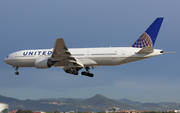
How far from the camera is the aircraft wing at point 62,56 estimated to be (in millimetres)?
32703

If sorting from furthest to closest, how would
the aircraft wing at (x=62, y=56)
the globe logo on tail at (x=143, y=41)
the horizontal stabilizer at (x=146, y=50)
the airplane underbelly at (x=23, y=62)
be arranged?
the airplane underbelly at (x=23, y=62) < the globe logo on tail at (x=143, y=41) < the horizontal stabilizer at (x=146, y=50) < the aircraft wing at (x=62, y=56)

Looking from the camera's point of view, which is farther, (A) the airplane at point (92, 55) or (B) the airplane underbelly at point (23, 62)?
(B) the airplane underbelly at point (23, 62)

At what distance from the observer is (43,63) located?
36750mm

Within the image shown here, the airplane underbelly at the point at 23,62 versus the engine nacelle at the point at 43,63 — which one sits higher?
the airplane underbelly at the point at 23,62

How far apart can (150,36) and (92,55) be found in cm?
956

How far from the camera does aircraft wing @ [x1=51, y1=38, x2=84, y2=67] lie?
3270 centimetres

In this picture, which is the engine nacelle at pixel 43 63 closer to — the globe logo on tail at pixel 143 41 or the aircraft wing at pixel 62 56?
the aircraft wing at pixel 62 56

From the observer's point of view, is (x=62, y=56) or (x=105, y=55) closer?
(x=62, y=56)

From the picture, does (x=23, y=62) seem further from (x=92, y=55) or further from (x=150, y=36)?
(x=150, y=36)

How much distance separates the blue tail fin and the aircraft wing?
9.66m

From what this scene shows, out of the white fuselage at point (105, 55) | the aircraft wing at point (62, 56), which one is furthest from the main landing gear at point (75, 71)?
the white fuselage at point (105, 55)

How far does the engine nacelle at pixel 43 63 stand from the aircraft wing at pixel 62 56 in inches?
30.8

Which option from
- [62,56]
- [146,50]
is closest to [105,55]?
[146,50]

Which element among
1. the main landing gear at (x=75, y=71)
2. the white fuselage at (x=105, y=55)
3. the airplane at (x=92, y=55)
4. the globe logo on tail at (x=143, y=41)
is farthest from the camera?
the main landing gear at (x=75, y=71)
